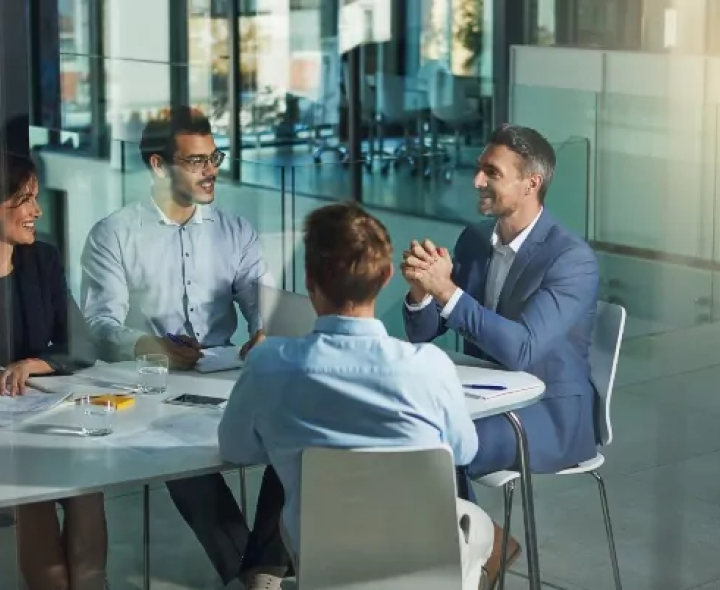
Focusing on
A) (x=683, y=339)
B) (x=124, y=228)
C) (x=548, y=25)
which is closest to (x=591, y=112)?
(x=548, y=25)

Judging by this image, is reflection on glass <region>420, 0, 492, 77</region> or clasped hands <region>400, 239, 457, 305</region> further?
reflection on glass <region>420, 0, 492, 77</region>

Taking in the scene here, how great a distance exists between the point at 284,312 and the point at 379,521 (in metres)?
1.26

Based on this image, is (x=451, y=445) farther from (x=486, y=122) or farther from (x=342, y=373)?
(x=486, y=122)

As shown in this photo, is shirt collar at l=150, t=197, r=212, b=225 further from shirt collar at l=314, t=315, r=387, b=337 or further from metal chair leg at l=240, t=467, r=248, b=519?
shirt collar at l=314, t=315, r=387, b=337

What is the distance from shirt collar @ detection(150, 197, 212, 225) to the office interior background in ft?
0.15

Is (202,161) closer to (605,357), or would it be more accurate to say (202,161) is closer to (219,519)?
(219,519)

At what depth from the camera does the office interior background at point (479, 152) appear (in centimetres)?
411

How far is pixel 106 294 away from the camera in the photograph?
13.7ft

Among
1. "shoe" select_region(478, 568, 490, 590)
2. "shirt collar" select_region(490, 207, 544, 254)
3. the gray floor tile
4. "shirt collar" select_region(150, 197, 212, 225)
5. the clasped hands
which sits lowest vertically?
the gray floor tile

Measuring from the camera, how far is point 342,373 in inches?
120

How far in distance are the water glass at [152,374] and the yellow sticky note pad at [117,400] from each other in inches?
4.2

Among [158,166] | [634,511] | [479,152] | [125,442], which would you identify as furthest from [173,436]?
[479,152]

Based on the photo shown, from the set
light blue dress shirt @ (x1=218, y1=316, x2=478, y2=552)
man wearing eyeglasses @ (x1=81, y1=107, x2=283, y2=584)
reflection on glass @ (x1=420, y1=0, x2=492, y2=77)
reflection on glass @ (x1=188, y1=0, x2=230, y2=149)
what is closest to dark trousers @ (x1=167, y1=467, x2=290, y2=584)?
man wearing eyeglasses @ (x1=81, y1=107, x2=283, y2=584)

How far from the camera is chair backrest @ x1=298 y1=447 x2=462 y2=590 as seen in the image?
9.75 feet
